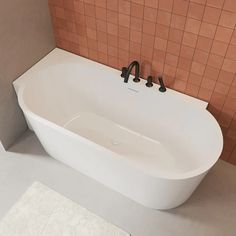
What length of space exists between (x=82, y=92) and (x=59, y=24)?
0.56 m

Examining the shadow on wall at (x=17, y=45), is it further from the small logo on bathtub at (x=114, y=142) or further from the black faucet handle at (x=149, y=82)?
the black faucet handle at (x=149, y=82)

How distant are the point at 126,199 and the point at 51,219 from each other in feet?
1.72

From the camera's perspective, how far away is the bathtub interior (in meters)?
1.98

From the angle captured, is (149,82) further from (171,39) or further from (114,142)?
(114,142)

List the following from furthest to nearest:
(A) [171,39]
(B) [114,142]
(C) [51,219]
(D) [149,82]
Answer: (B) [114,142] < (D) [149,82] < (C) [51,219] < (A) [171,39]

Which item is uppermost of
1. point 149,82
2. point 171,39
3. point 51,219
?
point 171,39

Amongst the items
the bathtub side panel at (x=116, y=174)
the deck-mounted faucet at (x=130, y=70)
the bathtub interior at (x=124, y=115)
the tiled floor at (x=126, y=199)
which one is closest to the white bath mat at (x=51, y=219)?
the tiled floor at (x=126, y=199)

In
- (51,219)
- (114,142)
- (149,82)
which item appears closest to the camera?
(51,219)

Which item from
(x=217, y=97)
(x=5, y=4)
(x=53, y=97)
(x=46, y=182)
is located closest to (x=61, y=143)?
(x=46, y=182)

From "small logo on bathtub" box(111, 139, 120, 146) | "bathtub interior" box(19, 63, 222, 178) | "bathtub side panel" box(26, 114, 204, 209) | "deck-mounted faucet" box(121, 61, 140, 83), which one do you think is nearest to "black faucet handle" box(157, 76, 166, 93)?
"bathtub interior" box(19, 63, 222, 178)

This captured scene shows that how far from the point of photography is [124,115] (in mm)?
2270

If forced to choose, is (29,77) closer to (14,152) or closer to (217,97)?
(14,152)

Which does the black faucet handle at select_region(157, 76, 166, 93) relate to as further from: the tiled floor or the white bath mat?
the white bath mat

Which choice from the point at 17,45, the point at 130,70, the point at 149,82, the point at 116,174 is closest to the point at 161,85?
the point at 149,82
